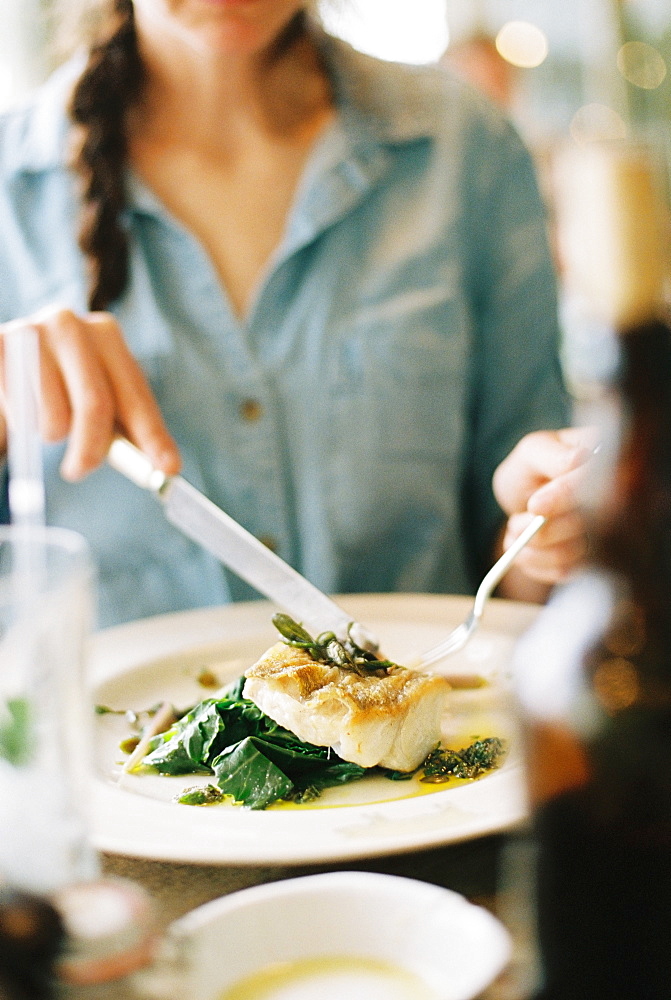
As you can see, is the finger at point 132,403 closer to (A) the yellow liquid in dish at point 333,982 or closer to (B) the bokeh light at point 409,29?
(A) the yellow liquid in dish at point 333,982

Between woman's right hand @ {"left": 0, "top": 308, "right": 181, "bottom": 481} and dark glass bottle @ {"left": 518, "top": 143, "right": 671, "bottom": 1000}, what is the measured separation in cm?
73

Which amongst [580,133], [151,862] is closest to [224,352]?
[151,862]

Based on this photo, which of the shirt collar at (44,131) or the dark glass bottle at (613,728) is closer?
the dark glass bottle at (613,728)

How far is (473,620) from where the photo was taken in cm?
115

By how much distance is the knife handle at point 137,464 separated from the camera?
113cm

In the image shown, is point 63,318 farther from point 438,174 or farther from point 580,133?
point 580,133

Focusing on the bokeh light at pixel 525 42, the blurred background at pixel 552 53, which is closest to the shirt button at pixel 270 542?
the blurred background at pixel 552 53

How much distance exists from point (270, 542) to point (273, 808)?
0.81m

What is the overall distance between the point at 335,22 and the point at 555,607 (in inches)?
66.6

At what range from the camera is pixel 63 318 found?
3.92 feet

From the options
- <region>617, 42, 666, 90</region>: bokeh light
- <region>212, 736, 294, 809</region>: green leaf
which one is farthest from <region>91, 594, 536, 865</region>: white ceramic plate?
<region>617, 42, 666, 90</region>: bokeh light

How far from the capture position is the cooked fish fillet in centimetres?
88

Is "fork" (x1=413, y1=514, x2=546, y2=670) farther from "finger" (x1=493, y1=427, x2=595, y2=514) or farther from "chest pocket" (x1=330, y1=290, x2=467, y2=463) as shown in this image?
"chest pocket" (x1=330, y1=290, x2=467, y2=463)

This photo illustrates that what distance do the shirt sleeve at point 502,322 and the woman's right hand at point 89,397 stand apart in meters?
0.74
